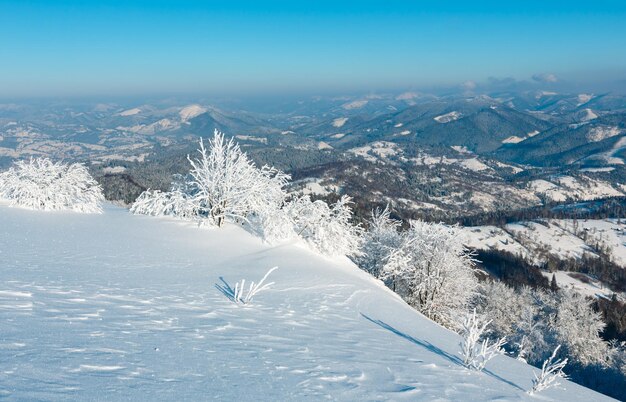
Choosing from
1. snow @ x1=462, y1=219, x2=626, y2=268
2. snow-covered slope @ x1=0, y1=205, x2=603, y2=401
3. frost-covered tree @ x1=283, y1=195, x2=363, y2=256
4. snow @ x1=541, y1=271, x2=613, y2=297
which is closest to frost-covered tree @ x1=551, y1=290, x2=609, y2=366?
frost-covered tree @ x1=283, y1=195, x2=363, y2=256

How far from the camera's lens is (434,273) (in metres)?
36.0

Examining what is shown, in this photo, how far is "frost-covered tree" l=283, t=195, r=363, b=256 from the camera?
27812 mm

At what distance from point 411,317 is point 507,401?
315 inches

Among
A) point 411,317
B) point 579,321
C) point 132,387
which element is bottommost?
point 579,321

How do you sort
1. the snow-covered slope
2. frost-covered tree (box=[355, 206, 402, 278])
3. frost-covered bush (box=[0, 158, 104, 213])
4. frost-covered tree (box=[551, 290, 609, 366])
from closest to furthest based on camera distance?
the snow-covered slope < frost-covered bush (box=[0, 158, 104, 213]) < frost-covered tree (box=[355, 206, 402, 278]) < frost-covered tree (box=[551, 290, 609, 366])

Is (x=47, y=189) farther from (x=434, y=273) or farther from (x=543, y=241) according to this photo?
(x=543, y=241)

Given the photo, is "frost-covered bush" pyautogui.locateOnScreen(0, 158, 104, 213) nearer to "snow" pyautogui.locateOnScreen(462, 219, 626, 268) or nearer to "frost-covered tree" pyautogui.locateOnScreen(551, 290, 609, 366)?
"frost-covered tree" pyautogui.locateOnScreen(551, 290, 609, 366)

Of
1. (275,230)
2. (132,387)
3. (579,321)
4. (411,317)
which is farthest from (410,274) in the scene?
(579,321)

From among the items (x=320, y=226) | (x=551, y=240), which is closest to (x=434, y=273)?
(x=320, y=226)

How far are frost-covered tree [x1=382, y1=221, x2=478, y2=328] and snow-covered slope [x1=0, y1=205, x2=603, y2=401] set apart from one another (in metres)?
19.1

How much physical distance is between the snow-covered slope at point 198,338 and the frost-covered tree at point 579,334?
1950 inches

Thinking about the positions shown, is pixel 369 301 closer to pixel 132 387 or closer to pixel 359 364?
pixel 359 364

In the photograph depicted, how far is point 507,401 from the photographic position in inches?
327

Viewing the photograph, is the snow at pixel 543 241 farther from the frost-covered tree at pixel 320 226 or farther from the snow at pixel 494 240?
the frost-covered tree at pixel 320 226
